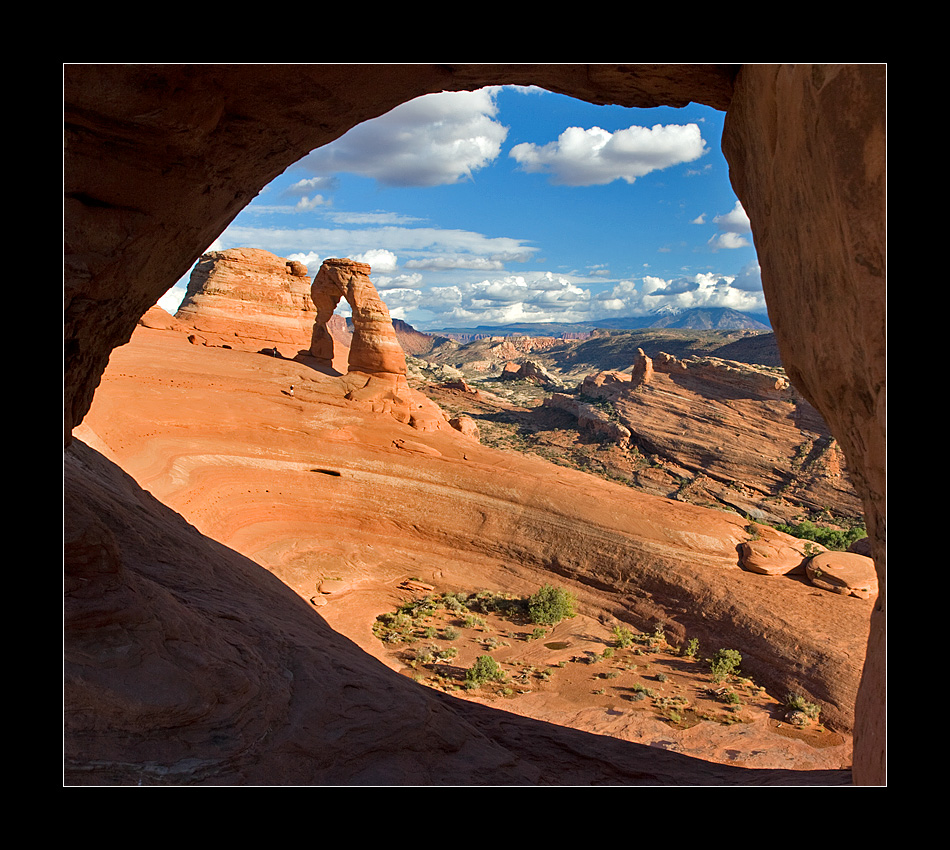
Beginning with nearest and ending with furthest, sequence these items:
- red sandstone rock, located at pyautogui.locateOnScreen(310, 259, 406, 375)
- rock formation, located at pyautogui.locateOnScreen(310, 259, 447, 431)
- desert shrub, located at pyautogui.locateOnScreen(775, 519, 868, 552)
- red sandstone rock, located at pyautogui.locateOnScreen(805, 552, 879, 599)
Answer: red sandstone rock, located at pyautogui.locateOnScreen(805, 552, 879, 599)
rock formation, located at pyautogui.locateOnScreen(310, 259, 447, 431)
desert shrub, located at pyautogui.locateOnScreen(775, 519, 868, 552)
red sandstone rock, located at pyautogui.locateOnScreen(310, 259, 406, 375)

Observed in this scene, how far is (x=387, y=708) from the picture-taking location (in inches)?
253

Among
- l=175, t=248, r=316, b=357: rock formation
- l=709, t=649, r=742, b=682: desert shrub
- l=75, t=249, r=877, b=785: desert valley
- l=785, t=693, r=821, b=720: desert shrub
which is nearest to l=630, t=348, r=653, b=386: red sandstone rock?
l=75, t=249, r=877, b=785: desert valley

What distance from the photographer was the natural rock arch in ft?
10.6

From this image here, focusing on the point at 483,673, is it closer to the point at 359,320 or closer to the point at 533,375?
the point at 359,320

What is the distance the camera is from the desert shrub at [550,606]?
16281 mm

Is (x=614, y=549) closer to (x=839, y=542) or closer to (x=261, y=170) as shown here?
(x=839, y=542)

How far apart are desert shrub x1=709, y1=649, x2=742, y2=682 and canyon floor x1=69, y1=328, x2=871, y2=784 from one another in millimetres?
311

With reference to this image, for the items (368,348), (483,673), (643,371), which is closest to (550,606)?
(483,673)

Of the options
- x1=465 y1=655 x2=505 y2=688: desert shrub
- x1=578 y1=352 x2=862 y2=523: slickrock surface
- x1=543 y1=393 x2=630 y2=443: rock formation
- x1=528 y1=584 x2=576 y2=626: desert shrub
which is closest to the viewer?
x1=465 y1=655 x2=505 y2=688: desert shrub

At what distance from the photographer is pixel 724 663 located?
46.4 ft

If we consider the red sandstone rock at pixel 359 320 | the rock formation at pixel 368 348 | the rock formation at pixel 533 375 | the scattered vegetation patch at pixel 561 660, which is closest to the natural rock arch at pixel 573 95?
the scattered vegetation patch at pixel 561 660

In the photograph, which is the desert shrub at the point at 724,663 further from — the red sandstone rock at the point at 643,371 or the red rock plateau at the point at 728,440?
the red sandstone rock at the point at 643,371

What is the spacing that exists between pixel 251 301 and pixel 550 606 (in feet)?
83.4

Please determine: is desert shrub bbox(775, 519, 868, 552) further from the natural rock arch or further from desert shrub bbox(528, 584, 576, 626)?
the natural rock arch
